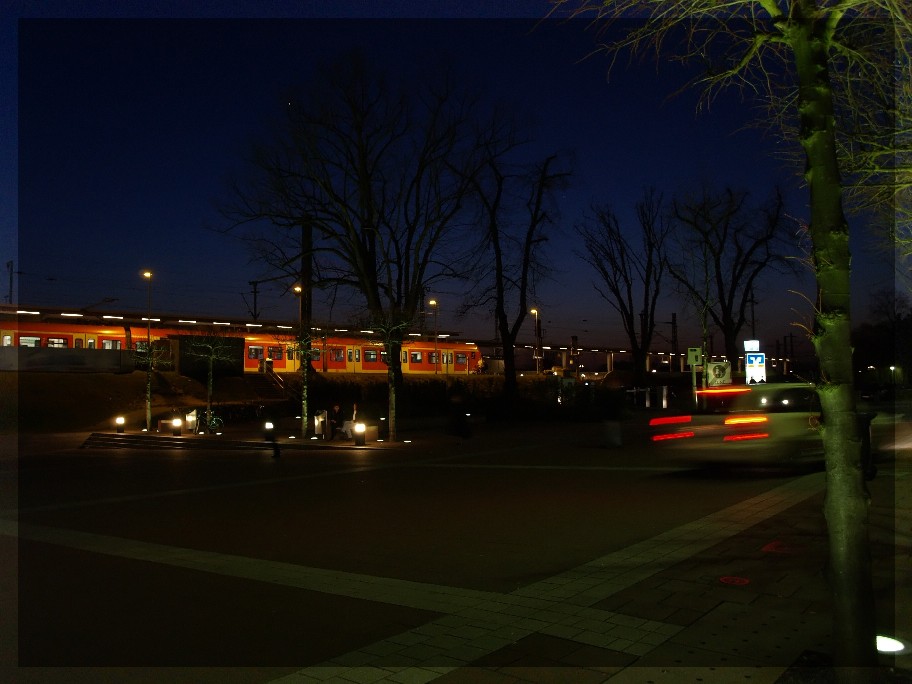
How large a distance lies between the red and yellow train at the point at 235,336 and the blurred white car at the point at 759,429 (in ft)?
93.0

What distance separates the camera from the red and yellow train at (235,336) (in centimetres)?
4841

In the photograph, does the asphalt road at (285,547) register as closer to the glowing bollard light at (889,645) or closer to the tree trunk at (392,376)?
the glowing bollard light at (889,645)

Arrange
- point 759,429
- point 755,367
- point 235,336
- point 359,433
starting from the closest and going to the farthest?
point 759,429 < point 359,433 < point 755,367 < point 235,336

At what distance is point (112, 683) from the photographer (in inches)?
194

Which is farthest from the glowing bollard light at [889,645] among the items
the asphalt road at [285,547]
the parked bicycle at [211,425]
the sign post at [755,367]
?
the parked bicycle at [211,425]

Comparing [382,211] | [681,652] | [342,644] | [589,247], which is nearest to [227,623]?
[342,644]

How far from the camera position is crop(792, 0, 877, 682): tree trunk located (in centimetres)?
391

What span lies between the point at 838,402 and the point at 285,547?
706 centimetres

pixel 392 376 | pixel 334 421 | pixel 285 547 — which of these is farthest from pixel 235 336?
pixel 285 547

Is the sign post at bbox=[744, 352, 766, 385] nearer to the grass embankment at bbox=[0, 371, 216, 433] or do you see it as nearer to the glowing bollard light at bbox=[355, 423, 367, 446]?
the glowing bollard light at bbox=[355, 423, 367, 446]

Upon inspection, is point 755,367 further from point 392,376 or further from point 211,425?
point 211,425

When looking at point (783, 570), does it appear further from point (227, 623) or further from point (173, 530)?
point (173, 530)

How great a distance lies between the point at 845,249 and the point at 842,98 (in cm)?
621

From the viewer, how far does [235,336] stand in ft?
179
